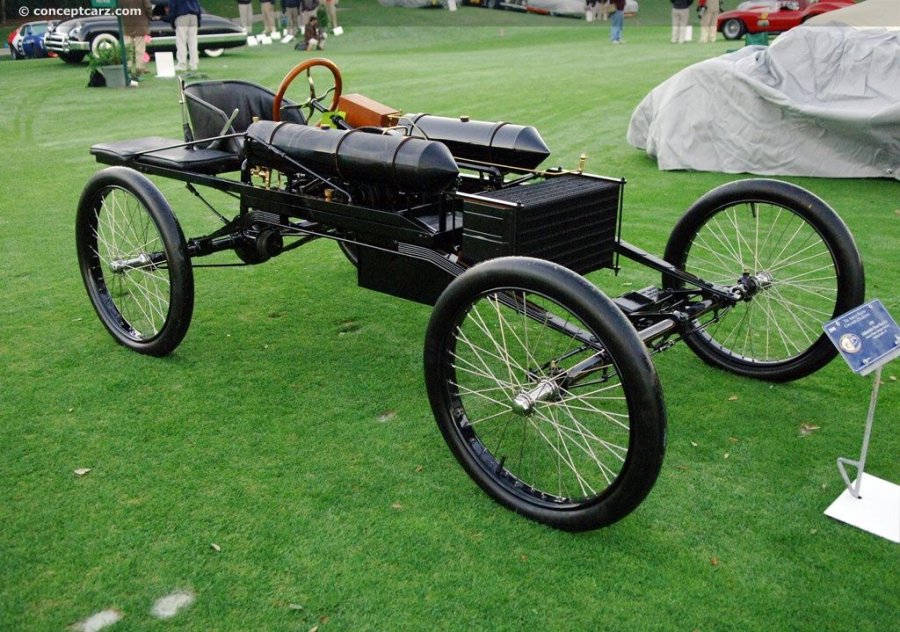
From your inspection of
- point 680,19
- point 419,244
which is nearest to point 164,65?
point 680,19

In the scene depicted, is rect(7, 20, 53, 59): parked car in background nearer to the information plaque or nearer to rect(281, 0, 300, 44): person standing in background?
rect(281, 0, 300, 44): person standing in background

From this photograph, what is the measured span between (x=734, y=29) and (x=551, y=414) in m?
24.0

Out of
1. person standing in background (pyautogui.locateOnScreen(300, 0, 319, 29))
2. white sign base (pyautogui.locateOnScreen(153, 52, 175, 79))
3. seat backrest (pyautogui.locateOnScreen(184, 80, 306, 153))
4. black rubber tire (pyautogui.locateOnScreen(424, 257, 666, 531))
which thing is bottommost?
black rubber tire (pyautogui.locateOnScreen(424, 257, 666, 531))

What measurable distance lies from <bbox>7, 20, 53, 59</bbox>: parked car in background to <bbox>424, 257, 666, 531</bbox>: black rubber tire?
2241 cm

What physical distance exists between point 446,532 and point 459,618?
1.45 ft

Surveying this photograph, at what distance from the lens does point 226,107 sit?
4.94 m

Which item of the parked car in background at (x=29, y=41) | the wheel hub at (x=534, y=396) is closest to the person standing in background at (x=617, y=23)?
the parked car in background at (x=29, y=41)

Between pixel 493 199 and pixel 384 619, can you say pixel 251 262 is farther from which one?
pixel 384 619

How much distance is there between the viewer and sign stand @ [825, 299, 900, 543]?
2887mm

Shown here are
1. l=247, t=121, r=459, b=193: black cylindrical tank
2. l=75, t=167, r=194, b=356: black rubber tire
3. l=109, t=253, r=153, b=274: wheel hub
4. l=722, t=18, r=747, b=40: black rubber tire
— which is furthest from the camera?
l=722, t=18, r=747, b=40: black rubber tire

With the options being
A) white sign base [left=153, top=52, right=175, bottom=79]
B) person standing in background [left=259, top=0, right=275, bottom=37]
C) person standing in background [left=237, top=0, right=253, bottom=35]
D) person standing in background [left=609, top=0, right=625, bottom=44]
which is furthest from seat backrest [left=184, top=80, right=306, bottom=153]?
person standing in background [left=237, top=0, right=253, bottom=35]

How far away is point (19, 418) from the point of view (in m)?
3.77

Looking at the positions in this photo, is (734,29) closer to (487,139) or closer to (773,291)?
(773,291)

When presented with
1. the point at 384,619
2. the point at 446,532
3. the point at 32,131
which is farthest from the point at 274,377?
the point at 32,131
